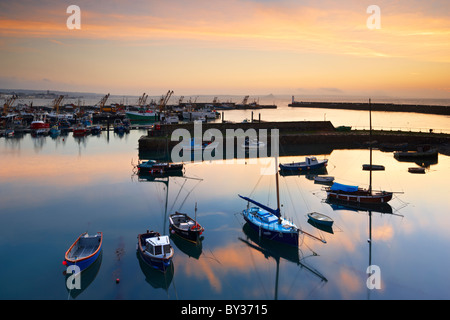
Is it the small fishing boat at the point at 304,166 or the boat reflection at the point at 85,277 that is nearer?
the boat reflection at the point at 85,277

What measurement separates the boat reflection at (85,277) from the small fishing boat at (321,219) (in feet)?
40.3

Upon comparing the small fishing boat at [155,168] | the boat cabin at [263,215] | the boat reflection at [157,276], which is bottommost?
the boat reflection at [157,276]

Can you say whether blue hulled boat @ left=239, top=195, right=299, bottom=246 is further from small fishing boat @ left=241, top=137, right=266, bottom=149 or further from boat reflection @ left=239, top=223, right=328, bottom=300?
small fishing boat @ left=241, top=137, right=266, bottom=149

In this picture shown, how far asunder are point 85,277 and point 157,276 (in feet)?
10.2

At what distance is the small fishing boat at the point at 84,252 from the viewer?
15266 mm

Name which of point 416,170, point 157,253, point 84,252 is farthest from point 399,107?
point 84,252

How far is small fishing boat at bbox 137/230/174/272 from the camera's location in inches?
605

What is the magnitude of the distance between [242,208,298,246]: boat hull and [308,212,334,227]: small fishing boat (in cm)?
339

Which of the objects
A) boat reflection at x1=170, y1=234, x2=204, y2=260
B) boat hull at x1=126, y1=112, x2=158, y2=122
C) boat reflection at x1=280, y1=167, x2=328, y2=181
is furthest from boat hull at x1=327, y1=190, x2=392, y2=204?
boat hull at x1=126, y1=112, x2=158, y2=122

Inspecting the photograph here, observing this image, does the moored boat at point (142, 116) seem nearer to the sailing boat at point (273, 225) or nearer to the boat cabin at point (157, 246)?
the sailing boat at point (273, 225)

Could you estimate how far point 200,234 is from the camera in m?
18.5

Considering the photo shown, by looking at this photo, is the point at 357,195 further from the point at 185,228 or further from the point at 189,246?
the point at 189,246

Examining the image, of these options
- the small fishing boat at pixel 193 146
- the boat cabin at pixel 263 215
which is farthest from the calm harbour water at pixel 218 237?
the small fishing boat at pixel 193 146

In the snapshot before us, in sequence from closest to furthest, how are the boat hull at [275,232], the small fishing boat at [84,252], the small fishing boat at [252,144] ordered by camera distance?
the small fishing boat at [84,252] < the boat hull at [275,232] < the small fishing boat at [252,144]
